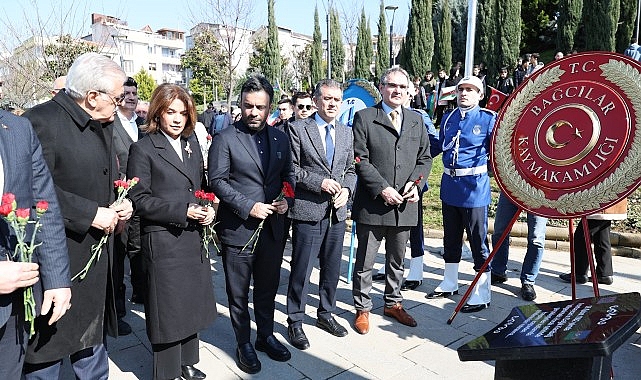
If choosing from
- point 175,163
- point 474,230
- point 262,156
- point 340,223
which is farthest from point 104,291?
point 474,230

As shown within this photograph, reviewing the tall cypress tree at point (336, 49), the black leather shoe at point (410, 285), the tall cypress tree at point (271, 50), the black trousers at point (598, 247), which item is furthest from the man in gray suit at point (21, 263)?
the tall cypress tree at point (336, 49)

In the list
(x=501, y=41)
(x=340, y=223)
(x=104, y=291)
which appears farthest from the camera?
(x=501, y=41)

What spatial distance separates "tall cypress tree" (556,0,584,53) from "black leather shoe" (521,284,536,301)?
22458 mm

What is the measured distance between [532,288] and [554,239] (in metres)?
2.06

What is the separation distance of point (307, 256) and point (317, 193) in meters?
0.49

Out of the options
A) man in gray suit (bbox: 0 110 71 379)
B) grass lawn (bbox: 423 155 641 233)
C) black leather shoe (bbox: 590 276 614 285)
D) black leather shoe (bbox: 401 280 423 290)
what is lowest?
black leather shoe (bbox: 401 280 423 290)

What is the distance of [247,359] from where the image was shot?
3189mm

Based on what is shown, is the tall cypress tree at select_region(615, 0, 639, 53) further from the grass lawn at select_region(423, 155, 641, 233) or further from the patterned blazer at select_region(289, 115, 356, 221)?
the patterned blazer at select_region(289, 115, 356, 221)

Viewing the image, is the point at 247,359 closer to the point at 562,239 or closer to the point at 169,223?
the point at 169,223

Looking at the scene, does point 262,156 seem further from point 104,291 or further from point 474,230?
point 474,230

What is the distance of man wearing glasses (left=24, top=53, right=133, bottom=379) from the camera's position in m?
2.26

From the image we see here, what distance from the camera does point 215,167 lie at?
3107 mm

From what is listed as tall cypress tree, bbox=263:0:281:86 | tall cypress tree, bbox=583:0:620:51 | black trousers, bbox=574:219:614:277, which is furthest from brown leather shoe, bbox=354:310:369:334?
tall cypress tree, bbox=263:0:281:86

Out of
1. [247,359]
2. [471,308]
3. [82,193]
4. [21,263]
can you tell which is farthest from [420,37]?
[21,263]
